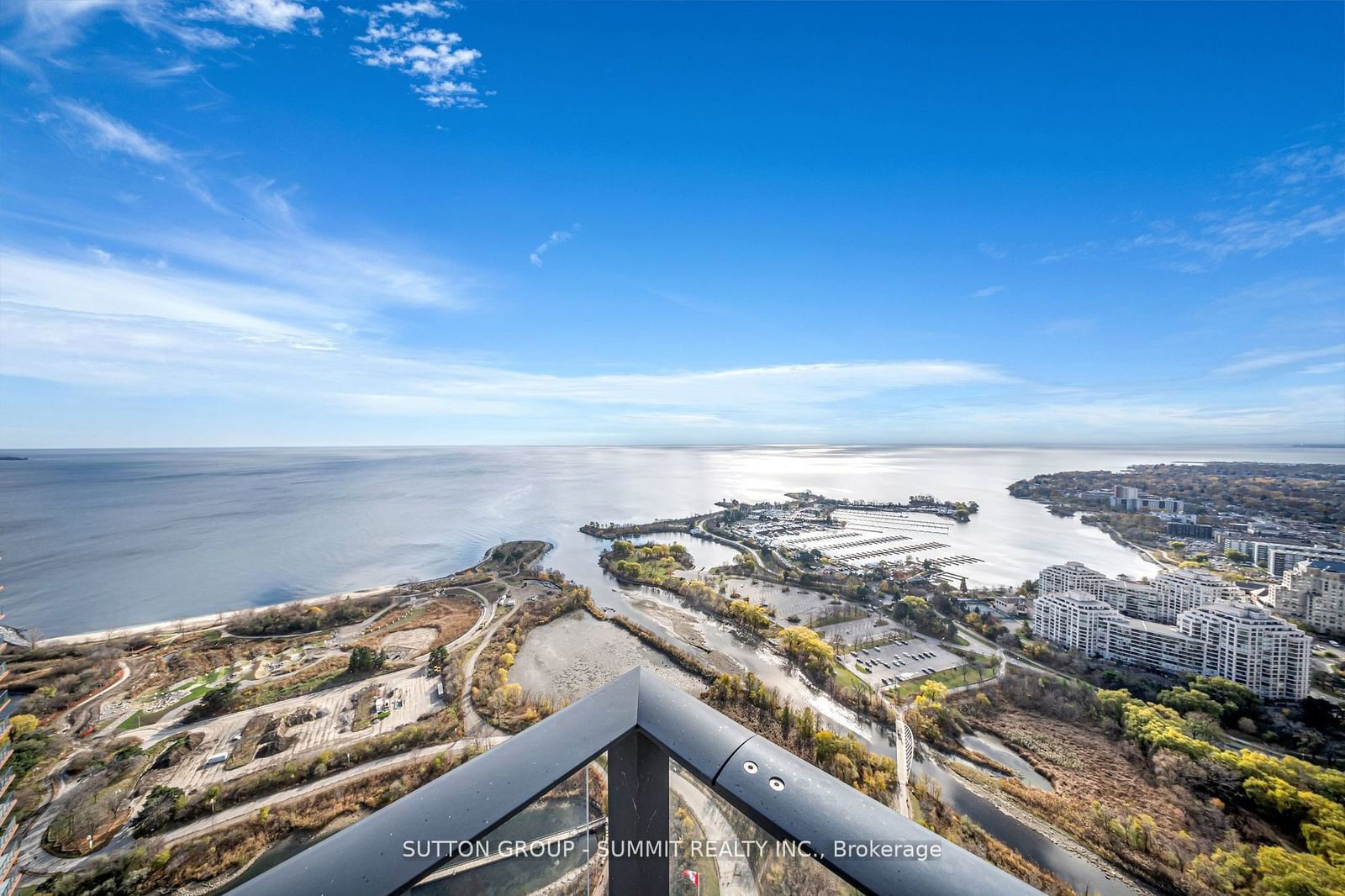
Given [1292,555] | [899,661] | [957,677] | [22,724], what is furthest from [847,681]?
[22,724]

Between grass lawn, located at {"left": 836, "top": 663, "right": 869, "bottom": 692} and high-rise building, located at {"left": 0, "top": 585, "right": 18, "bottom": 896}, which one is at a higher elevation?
high-rise building, located at {"left": 0, "top": 585, "right": 18, "bottom": 896}

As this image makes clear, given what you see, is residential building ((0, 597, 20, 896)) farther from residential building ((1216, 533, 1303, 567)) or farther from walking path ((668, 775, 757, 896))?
residential building ((1216, 533, 1303, 567))

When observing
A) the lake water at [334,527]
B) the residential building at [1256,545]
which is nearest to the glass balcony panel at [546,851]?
the lake water at [334,527]

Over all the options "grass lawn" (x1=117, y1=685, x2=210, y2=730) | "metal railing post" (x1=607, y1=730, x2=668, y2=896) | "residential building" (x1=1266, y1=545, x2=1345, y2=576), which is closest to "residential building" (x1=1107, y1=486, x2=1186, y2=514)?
"residential building" (x1=1266, y1=545, x2=1345, y2=576)

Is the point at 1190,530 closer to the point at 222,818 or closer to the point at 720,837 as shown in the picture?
the point at 720,837

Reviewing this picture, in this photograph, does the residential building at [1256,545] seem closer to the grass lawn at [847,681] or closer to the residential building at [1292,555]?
the residential building at [1292,555]

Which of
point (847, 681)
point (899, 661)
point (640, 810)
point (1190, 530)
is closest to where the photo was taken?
point (640, 810)

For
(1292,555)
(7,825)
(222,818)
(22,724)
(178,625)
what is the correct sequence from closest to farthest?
(7,825) → (222,818) → (22,724) → (1292,555) → (178,625)
